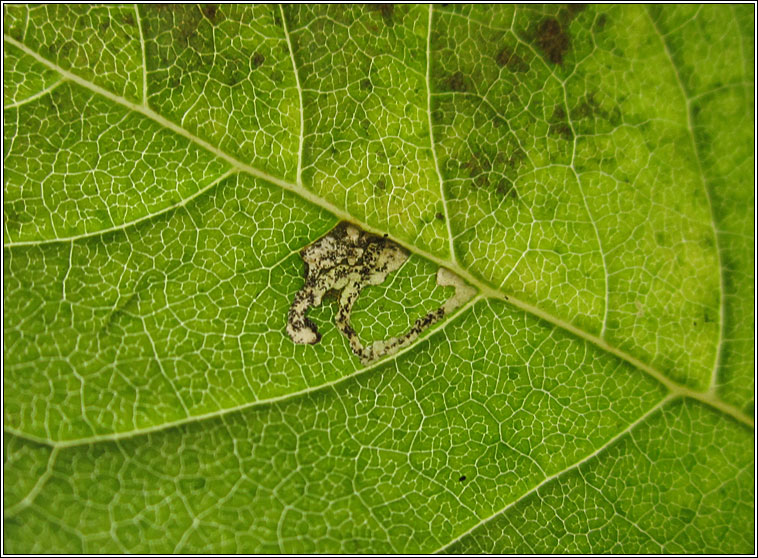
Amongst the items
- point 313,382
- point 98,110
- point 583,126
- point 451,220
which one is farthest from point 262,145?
point 583,126

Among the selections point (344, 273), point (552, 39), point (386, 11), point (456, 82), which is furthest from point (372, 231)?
point (552, 39)

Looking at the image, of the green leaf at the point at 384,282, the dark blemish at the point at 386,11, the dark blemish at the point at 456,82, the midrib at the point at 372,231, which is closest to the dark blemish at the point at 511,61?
the green leaf at the point at 384,282

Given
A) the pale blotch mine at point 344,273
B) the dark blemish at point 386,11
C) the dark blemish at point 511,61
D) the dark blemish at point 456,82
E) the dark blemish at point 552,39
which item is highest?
the dark blemish at point 552,39

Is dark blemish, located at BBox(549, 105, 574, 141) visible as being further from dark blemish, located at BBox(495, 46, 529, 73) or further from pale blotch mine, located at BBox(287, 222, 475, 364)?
pale blotch mine, located at BBox(287, 222, 475, 364)

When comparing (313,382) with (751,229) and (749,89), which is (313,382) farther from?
(749,89)

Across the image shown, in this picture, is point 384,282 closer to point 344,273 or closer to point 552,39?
point 344,273

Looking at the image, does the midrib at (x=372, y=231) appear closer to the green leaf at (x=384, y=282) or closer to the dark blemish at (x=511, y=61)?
the green leaf at (x=384, y=282)
